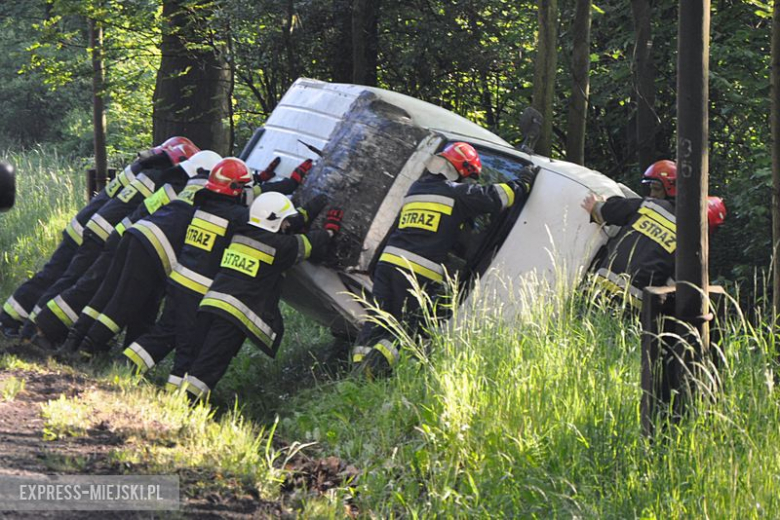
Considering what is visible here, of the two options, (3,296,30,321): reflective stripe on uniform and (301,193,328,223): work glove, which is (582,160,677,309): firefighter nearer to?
(301,193,328,223): work glove

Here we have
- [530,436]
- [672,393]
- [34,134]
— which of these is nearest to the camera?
[672,393]

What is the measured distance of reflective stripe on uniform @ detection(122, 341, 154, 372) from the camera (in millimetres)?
7880

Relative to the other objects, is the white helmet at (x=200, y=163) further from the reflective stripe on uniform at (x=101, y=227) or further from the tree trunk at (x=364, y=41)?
the tree trunk at (x=364, y=41)

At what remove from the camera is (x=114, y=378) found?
23.5ft

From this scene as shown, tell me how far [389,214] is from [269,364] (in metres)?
1.78

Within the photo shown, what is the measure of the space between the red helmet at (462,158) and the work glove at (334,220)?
2.63 ft

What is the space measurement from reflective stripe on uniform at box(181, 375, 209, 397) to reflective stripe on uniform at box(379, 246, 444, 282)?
1.48 m

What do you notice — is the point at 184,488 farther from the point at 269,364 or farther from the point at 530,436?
the point at 269,364

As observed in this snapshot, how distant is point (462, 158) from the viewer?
7.36 metres

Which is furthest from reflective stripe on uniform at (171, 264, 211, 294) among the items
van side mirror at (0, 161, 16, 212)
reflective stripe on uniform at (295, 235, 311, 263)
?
van side mirror at (0, 161, 16, 212)

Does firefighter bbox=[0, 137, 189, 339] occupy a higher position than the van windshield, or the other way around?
the van windshield

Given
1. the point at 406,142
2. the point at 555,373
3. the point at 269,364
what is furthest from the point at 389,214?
the point at 555,373

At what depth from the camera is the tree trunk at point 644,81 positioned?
10.4 meters

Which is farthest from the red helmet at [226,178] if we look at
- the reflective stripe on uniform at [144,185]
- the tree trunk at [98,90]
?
the tree trunk at [98,90]
